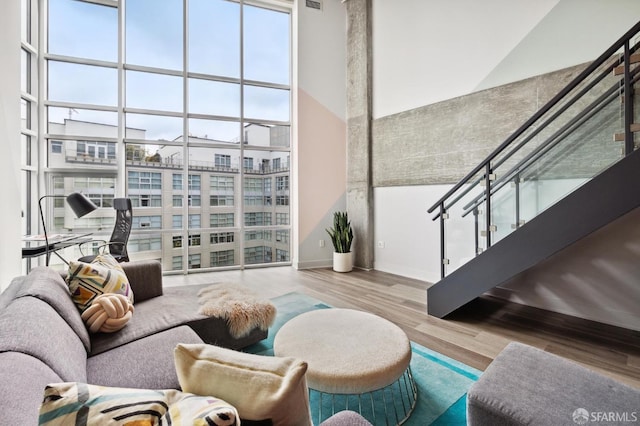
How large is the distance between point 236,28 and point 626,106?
5654mm

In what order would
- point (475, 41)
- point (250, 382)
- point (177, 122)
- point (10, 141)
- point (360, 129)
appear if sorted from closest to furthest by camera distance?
point (250, 382) → point (10, 141) → point (475, 41) → point (177, 122) → point (360, 129)

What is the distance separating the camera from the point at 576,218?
2398mm

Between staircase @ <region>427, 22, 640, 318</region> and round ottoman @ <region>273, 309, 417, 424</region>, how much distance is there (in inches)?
57.0

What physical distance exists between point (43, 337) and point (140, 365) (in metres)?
0.44

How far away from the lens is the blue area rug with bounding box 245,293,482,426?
5.84ft

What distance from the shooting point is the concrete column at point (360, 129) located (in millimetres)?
5551

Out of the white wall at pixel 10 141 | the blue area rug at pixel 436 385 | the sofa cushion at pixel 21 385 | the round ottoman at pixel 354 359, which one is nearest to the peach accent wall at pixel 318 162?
the blue area rug at pixel 436 385

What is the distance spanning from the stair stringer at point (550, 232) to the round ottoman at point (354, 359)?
1.37 m

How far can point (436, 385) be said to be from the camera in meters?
2.09

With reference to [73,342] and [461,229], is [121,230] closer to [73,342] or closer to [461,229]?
[73,342]

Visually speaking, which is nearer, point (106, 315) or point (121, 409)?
point (121, 409)

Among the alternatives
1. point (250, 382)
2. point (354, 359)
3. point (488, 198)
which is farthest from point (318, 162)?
point (250, 382)

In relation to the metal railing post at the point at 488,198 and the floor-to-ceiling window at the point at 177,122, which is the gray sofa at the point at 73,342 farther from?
the floor-to-ceiling window at the point at 177,122

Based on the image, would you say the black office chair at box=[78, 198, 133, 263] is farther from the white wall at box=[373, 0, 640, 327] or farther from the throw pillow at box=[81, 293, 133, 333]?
the white wall at box=[373, 0, 640, 327]
